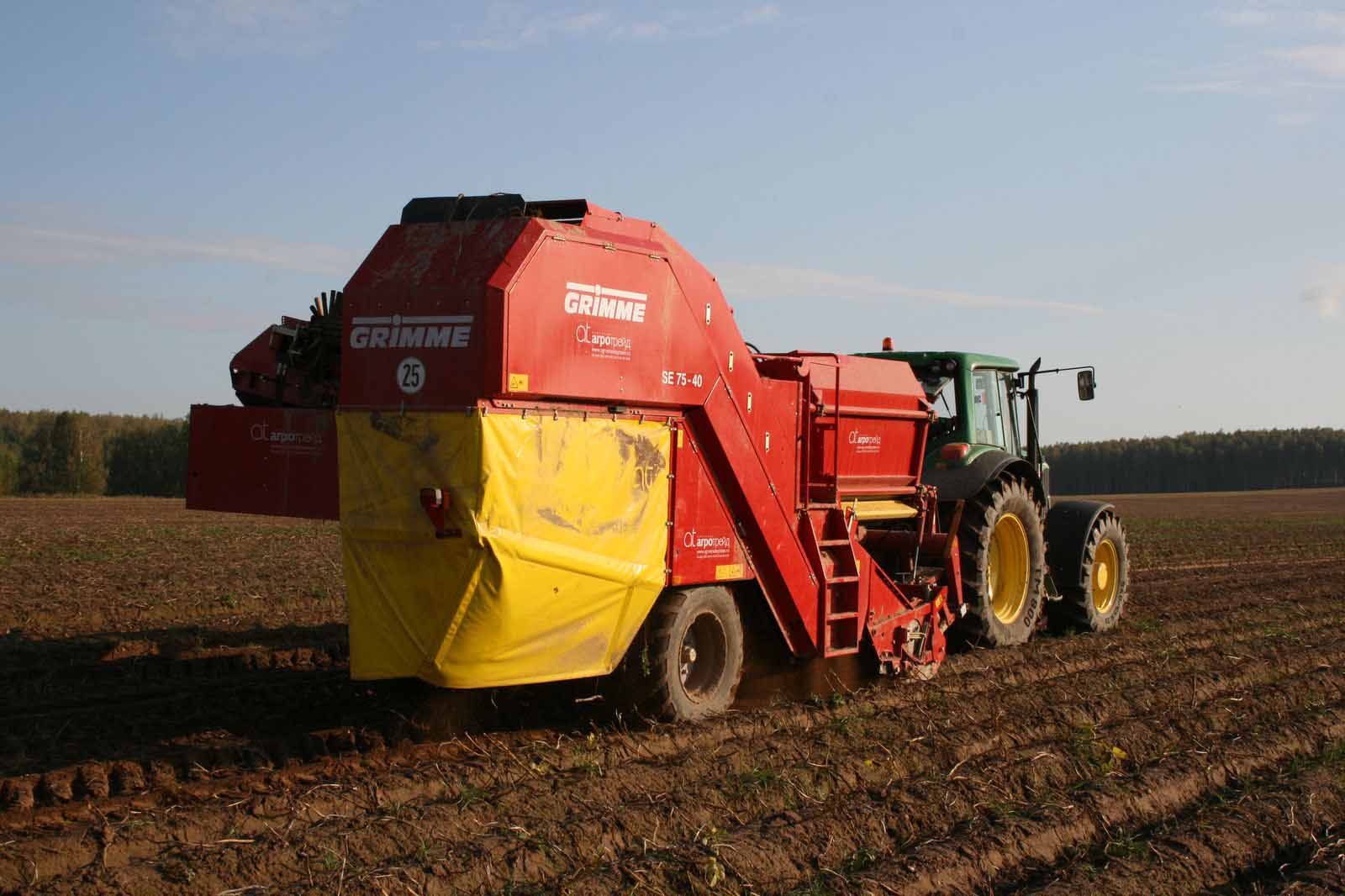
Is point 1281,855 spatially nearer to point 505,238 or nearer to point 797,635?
point 797,635

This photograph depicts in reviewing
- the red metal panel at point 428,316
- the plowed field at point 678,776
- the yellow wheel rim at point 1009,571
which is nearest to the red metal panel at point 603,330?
the red metal panel at point 428,316

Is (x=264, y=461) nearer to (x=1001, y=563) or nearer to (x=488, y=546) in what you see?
(x=488, y=546)

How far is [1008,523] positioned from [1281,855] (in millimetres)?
5883

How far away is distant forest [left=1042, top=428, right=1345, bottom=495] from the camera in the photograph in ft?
283

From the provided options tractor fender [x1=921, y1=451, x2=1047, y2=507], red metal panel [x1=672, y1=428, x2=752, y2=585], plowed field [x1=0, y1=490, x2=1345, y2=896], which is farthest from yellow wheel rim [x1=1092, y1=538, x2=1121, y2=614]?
red metal panel [x1=672, y1=428, x2=752, y2=585]

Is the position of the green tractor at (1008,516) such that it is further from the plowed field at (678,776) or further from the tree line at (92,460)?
the tree line at (92,460)

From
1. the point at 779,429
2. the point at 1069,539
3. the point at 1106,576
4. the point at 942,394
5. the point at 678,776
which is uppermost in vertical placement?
the point at 942,394

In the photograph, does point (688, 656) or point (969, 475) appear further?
point (969, 475)

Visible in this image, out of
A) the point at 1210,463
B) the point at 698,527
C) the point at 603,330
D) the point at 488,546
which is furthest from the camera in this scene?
the point at 1210,463

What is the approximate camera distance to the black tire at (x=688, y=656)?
7195mm

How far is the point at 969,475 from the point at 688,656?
3.87m

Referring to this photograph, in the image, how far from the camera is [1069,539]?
1223 cm

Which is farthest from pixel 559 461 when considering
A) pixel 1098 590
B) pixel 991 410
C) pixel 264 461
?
pixel 1098 590

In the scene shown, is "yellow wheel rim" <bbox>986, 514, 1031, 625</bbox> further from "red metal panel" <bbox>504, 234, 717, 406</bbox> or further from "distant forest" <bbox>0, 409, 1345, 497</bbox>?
"distant forest" <bbox>0, 409, 1345, 497</bbox>
